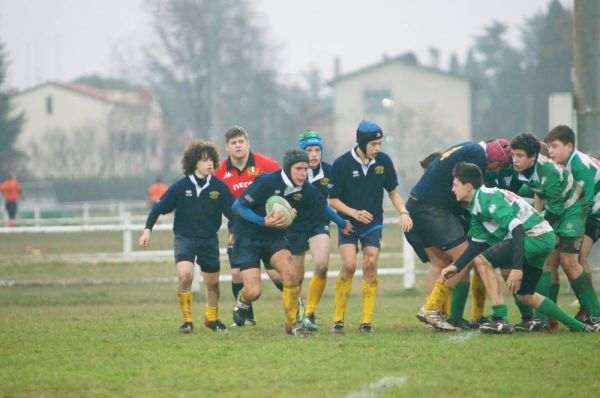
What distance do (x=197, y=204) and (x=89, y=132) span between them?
6645 centimetres

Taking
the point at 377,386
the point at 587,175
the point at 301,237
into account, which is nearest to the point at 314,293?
the point at 301,237

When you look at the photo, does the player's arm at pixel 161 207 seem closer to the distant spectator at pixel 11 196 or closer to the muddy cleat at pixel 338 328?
the muddy cleat at pixel 338 328

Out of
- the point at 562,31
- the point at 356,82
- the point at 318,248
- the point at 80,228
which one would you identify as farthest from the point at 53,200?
the point at 318,248

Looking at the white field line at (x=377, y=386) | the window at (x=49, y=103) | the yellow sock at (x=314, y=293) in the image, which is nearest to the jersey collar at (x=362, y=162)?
the yellow sock at (x=314, y=293)

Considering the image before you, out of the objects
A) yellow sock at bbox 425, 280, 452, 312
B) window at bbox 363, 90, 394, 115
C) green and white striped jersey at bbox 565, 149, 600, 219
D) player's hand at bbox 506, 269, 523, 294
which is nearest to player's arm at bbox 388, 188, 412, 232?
yellow sock at bbox 425, 280, 452, 312

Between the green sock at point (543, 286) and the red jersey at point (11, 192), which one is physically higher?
the red jersey at point (11, 192)

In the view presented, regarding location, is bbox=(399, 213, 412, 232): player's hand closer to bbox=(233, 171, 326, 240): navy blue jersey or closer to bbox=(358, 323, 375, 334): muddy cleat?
bbox=(233, 171, 326, 240): navy blue jersey

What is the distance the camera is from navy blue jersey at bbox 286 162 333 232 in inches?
448

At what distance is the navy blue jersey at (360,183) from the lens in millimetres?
11297

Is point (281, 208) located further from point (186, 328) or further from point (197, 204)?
point (186, 328)

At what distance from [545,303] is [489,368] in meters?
2.14

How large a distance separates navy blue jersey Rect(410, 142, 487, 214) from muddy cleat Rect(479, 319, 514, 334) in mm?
1377

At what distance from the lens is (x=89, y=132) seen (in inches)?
2997

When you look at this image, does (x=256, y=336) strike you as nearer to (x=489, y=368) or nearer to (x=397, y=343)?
(x=397, y=343)
